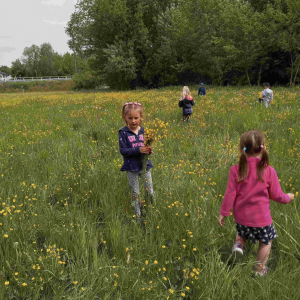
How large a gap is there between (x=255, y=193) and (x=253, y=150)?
1.30 feet

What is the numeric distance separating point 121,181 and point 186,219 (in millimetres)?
1404

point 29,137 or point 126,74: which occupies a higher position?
point 126,74

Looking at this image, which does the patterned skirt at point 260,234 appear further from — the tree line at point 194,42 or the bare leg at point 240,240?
the tree line at point 194,42

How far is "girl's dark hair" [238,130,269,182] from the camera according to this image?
2264 mm

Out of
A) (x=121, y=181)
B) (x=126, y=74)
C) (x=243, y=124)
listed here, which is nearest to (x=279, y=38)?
(x=126, y=74)

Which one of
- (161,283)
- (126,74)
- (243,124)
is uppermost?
(126,74)

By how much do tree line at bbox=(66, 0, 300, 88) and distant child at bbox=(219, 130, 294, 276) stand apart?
2498 cm

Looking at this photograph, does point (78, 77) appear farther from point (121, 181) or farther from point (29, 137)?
point (121, 181)

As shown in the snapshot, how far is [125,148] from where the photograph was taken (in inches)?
128

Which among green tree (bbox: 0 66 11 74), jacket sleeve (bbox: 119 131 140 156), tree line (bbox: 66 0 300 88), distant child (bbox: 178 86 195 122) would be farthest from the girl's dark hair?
green tree (bbox: 0 66 11 74)

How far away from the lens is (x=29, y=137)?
681 centimetres

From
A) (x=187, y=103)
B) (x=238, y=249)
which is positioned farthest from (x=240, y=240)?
(x=187, y=103)

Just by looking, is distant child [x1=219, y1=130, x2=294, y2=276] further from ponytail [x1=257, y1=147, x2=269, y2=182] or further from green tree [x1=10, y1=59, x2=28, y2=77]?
green tree [x1=10, y1=59, x2=28, y2=77]

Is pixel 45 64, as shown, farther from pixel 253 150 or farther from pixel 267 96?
pixel 253 150
